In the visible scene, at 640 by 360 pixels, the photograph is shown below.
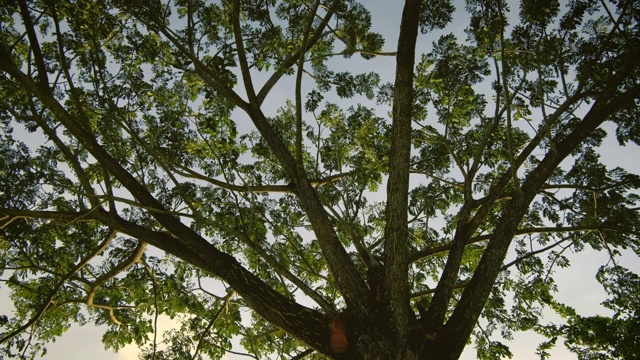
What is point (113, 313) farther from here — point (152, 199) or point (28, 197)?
point (152, 199)

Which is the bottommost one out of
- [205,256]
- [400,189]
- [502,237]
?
[205,256]

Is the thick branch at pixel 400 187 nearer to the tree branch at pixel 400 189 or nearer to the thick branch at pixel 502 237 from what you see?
the tree branch at pixel 400 189

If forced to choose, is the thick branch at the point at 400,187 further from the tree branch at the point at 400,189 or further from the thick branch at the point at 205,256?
the thick branch at the point at 205,256

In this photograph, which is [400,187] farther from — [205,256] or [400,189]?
[205,256]

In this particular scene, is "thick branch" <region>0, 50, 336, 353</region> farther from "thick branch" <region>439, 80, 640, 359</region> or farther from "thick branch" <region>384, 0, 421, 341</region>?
"thick branch" <region>439, 80, 640, 359</region>

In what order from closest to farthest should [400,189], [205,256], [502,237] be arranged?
[502,237]
[400,189]
[205,256]

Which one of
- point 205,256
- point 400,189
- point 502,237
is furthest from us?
point 205,256

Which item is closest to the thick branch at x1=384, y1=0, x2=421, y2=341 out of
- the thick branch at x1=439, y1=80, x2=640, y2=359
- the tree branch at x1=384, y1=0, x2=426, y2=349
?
the tree branch at x1=384, y1=0, x2=426, y2=349

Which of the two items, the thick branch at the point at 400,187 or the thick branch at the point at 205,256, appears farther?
the thick branch at the point at 205,256

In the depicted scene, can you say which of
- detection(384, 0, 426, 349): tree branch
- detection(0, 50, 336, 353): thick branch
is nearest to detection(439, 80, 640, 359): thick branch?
detection(384, 0, 426, 349): tree branch

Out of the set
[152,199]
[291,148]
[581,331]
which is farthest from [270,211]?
[581,331]

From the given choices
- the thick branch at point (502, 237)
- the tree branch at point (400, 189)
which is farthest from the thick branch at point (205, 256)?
the thick branch at point (502, 237)

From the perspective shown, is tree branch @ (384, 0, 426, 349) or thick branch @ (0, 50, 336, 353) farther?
thick branch @ (0, 50, 336, 353)

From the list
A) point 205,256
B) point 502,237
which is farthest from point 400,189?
point 205,256
